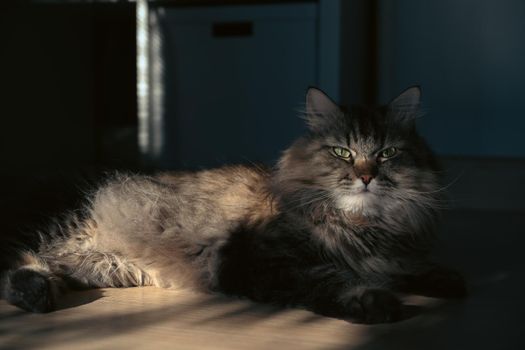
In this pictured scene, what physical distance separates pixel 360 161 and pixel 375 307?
1.40 ft

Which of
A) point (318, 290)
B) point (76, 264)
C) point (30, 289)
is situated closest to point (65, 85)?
point (76, 264)

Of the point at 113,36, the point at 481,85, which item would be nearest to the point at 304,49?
the point at 113,36

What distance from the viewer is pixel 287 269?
174 cm

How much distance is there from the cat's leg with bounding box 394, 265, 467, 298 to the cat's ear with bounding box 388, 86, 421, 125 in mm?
407

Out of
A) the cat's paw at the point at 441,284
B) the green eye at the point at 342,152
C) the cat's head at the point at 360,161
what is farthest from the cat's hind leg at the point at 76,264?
the cat's paw at the point at 441,284

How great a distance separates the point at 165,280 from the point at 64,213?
0.33m

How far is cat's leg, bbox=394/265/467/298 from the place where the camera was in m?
1.87

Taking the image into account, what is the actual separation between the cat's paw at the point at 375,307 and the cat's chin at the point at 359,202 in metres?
0.27

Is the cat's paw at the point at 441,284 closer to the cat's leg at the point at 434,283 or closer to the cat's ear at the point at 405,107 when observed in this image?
the cat's leg at the point at 434,283

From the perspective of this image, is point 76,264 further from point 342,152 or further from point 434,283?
point 434,283

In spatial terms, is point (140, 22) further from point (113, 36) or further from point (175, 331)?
point (175, 331)

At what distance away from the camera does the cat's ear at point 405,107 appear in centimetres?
197

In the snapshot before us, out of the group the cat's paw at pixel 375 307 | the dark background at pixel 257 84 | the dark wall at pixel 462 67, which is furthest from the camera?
the dark wall at pixel 462 67

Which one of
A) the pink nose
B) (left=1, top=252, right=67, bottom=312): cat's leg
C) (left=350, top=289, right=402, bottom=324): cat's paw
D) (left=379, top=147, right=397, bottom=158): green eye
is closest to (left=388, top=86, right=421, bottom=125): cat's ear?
(left=379, top=147, right=397, bottom=158): green eye
